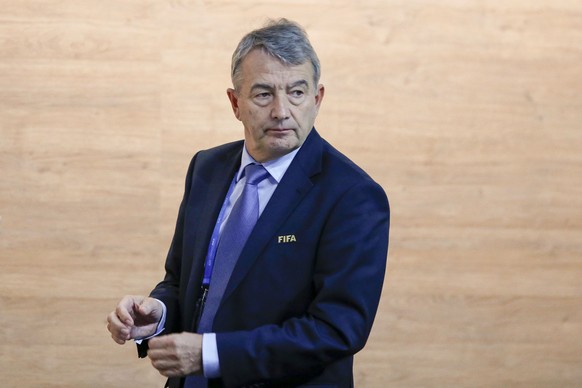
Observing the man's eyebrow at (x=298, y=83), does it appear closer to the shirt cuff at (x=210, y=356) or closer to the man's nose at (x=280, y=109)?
the man's nose at (x=280, y=109)

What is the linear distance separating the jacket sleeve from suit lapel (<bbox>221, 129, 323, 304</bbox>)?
0.10m

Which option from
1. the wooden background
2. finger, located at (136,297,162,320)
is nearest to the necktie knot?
finger, located at (136,297,162,320)

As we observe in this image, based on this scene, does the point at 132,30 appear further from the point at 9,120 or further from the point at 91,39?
the point at 9,120

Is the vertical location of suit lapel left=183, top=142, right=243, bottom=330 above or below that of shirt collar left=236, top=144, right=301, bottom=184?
below

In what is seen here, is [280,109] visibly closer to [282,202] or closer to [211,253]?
[282,202]

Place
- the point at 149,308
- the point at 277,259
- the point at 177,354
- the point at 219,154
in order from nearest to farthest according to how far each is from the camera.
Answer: the point at 177,354
the point at 277,259
the point at 149,308
the point at 219,154

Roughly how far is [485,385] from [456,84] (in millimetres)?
1246

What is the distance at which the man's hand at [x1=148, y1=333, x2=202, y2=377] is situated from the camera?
6.68ft

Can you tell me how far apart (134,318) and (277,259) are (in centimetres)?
39

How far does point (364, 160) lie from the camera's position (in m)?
3.91

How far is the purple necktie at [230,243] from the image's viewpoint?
7.27 ft

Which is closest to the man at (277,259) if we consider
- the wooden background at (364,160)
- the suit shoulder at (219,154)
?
the suit shoulder at (219,154)

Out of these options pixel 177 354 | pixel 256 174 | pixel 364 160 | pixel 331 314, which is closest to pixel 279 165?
pixel 256 174

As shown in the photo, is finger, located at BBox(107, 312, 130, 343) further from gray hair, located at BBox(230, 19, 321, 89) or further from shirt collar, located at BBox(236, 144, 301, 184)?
gray hair, located at BBox(230, 19, 321, 89)
